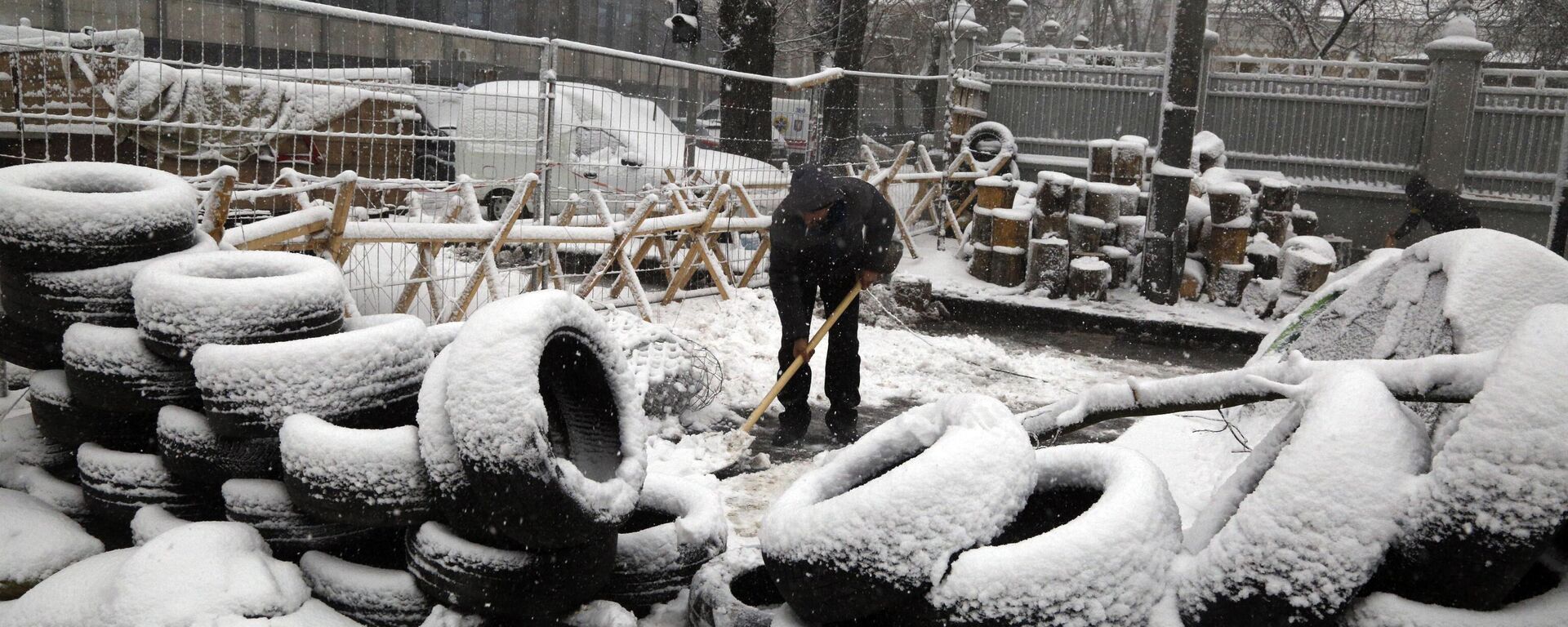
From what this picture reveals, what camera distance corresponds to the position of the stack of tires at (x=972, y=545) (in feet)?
6.79

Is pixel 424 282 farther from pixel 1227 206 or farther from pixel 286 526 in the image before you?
pixel 1227 206

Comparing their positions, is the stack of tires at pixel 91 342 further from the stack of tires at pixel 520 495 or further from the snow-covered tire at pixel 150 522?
the stack of tires at pixel 520 495

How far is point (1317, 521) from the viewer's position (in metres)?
1.95

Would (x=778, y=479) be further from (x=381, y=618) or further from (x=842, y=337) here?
(x=381, y=618)

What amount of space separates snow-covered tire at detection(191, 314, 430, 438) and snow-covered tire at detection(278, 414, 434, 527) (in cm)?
17

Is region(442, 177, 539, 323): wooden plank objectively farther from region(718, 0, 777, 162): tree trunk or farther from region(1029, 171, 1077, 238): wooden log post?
region(718, 0, 777, 162): tree trunk

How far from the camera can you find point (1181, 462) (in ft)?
11.0

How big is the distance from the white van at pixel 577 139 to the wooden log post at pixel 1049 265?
9.03 feet

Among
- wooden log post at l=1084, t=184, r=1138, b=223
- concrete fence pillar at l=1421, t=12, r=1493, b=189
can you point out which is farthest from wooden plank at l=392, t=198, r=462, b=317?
concrete fence pillar at l=1421, t=12, r=1493, b=189

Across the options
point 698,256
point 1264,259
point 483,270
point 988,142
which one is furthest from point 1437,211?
point 483,270

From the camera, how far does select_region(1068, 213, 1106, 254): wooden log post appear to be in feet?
32.8

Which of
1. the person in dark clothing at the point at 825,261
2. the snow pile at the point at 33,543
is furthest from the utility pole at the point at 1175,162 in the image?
the snow pile at the point at 33,543

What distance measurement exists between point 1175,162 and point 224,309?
8571 mm

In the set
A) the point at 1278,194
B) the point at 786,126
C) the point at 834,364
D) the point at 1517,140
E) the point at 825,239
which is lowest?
the point at 834,364
